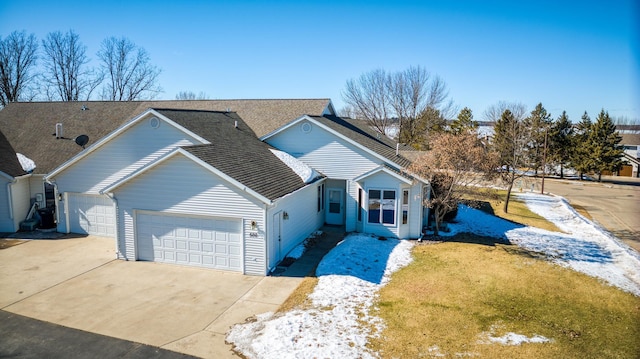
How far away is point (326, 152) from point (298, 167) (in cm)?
174

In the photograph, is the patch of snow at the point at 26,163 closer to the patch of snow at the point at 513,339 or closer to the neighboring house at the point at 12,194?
the neighboring house at the point at 12,194

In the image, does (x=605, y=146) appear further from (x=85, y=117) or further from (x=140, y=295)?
(x=85, y=117)

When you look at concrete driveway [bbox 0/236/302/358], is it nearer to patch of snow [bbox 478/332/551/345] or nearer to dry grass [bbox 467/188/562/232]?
patch of snow [bbox 478/332/551/345]

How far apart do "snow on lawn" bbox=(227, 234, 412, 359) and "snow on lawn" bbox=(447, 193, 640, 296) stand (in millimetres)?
7125

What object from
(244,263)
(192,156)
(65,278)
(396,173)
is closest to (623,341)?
(396,173)

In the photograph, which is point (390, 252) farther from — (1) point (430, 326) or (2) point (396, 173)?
(1) point (430, 326)

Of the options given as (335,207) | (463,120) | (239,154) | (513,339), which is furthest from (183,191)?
(463,120)

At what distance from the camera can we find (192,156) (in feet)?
44.0

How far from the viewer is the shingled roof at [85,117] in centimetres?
2164

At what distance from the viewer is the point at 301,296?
38.5 feet

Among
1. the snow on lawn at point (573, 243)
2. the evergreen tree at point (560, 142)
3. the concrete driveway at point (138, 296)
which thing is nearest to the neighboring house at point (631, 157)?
the evergreen tree at point (560, 142)

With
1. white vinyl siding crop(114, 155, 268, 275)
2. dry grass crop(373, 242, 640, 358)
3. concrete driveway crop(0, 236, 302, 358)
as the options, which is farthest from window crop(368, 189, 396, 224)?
white vinyl siding crop(114, 155, 268, 275)

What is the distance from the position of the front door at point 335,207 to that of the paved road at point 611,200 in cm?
1479

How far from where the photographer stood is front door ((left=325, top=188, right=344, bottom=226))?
2056 cm
